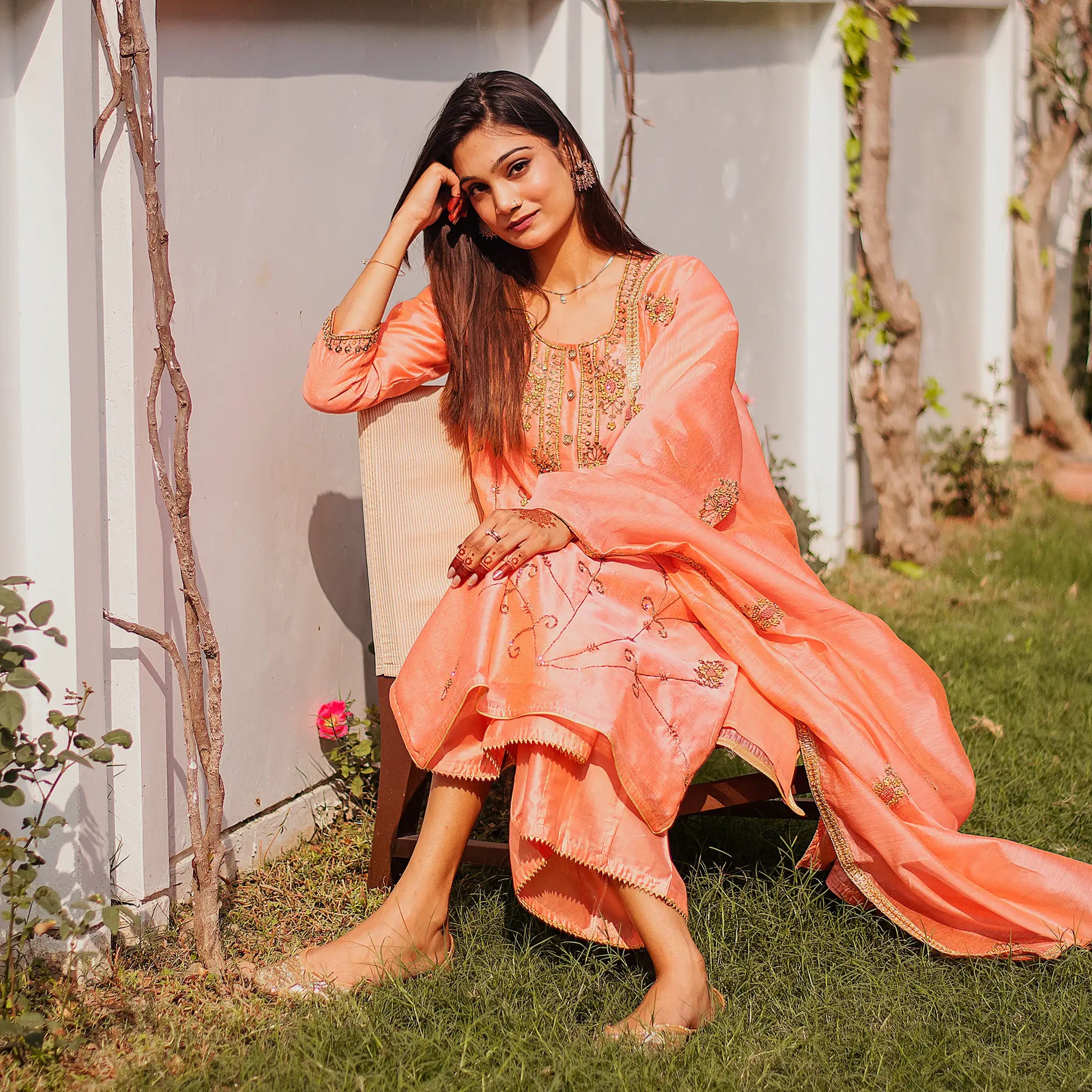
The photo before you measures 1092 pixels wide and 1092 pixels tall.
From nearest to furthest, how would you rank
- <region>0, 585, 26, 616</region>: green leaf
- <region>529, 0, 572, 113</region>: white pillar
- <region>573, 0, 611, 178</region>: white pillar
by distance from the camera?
<region>0, 585, 26, 616</region>: green leaf
<region>529, 0, 572, 113</region>: white pillar
<region>573, 0, 611, 178</region>: white pillar

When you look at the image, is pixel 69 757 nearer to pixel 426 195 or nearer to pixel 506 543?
pixel 506 543

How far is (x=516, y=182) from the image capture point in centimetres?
274

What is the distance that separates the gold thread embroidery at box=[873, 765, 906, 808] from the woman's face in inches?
50.8

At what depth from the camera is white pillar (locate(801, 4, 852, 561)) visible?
532 centimetres

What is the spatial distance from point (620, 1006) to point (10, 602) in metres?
1.25

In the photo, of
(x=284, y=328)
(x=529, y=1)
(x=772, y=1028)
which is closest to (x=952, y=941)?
(x=772, y=1028)

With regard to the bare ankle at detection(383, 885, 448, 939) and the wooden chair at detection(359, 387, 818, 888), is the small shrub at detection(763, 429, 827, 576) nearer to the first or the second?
the wooden chair at detection(359, 387, 818, 888)

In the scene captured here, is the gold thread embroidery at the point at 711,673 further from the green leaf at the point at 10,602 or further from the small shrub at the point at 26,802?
the green leaf at the point at 10,602

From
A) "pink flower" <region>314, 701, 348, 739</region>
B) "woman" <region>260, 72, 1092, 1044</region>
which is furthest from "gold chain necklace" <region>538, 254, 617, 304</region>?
"pink flower" <region>314, 701, 348, 739</region>

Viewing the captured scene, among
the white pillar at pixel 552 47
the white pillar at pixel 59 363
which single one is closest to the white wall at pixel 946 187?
the white pillar at pixel 552 47

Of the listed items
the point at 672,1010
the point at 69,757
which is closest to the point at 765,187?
the point at 672,1010

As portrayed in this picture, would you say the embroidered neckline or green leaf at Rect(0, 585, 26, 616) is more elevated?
the embroidered neckline

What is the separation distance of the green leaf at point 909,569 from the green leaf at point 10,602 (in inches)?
158

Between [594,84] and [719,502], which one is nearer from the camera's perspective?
[719,502]
